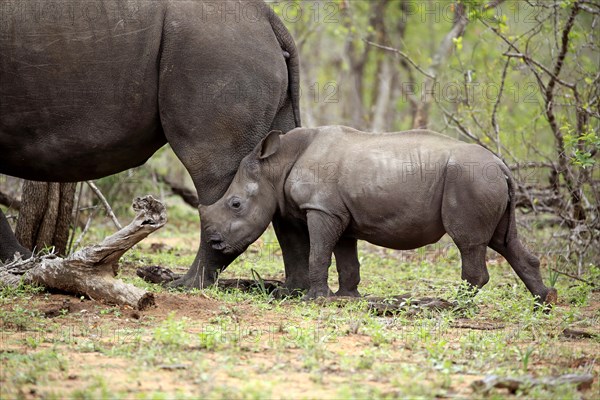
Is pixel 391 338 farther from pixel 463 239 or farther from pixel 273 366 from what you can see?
pixel 463 239

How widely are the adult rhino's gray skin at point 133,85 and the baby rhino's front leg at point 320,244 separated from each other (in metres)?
0.87

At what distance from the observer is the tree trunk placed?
28.9 ft

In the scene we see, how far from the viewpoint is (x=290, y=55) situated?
25.6 ft

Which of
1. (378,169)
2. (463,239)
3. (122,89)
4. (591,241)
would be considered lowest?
(591,241)

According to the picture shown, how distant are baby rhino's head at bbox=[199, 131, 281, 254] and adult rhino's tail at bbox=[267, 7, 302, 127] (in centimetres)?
65

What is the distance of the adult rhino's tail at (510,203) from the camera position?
7020mm

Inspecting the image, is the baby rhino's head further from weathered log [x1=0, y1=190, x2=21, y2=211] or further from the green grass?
weathered log [x1=0, y1=190, x2=21, y2=211]

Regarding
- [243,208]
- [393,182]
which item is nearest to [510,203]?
[393,182]

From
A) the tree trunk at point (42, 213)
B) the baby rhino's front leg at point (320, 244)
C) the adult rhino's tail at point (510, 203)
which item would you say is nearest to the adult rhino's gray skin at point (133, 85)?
the baby rhino's front leg at point (320, 244)

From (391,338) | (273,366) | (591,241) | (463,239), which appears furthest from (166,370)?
(591,241)

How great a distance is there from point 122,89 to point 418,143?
2377mm

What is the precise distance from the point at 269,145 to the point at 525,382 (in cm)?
341

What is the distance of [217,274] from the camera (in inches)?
304

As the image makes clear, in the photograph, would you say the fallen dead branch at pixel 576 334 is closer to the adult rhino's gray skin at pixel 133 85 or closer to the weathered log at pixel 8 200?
the adult rhino's gray skin at pixel 133 85
